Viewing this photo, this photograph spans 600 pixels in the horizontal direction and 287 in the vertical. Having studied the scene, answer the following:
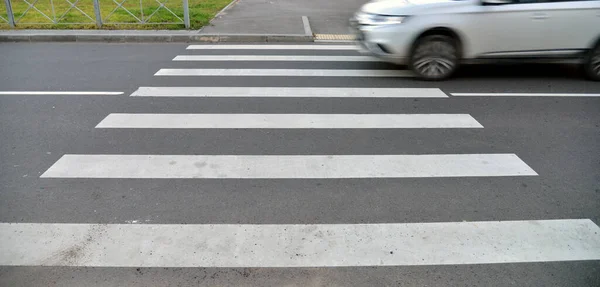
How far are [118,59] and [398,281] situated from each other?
8.13 metres

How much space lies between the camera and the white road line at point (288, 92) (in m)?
6.92

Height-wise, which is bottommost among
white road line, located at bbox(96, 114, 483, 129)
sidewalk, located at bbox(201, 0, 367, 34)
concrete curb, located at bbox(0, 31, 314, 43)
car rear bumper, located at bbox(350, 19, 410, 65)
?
white road line, located at bbox(96, 114, 483, 129)

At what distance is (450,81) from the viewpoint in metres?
7.79

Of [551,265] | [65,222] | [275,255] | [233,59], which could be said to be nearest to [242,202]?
[275,255]

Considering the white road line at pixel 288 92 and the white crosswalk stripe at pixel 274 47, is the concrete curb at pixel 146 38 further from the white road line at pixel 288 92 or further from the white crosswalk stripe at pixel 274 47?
the white road line at pixel 288 92

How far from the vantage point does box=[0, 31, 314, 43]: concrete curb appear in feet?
37.0

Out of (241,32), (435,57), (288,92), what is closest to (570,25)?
(435,57)

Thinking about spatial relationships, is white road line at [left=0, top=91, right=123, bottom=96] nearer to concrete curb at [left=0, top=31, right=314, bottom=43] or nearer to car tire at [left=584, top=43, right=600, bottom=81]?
concrete curb at [left=0, top=31, right=314, bottom=43]

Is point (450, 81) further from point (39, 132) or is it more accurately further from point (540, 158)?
point (39, 132)

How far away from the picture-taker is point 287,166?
4613 mm

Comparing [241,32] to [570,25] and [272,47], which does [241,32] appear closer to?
[272,47]

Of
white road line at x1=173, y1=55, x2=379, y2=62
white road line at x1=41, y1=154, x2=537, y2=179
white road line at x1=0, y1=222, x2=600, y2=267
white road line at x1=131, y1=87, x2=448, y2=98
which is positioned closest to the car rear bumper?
white road line at x1=131, y1=87, x2=448, y2=98

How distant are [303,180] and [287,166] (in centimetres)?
35

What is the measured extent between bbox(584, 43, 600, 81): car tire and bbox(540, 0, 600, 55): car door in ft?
0.50
